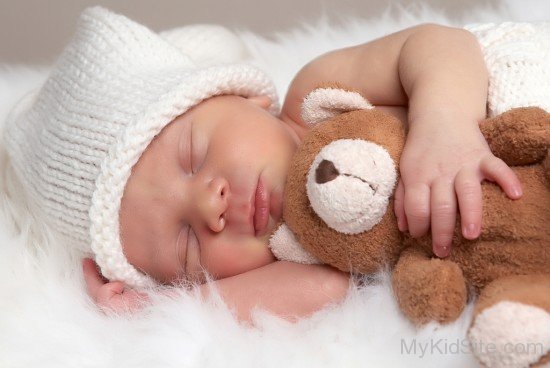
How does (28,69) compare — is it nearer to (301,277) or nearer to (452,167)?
(301,277)

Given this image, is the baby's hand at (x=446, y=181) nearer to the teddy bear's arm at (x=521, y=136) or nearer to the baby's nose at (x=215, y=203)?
the teddy bear's arm at (x=521, y=136)

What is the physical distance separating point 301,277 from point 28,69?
106 cm

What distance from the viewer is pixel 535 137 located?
2.50ft

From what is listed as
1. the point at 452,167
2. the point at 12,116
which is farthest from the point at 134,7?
the point at 452,167

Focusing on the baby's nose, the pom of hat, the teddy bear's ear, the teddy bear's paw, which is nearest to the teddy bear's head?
the teddy bear's ear

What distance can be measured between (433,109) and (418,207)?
181mm

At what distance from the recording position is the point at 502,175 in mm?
762

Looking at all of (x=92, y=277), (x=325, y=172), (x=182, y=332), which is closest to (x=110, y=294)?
(x=92, y=277)

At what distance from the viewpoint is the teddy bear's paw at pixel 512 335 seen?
622 mm

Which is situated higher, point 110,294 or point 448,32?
point 448,32

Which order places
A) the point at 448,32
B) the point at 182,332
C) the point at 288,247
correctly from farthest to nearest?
1. the point at 448,32
2. the point at 288,247
3. the point at 182,332

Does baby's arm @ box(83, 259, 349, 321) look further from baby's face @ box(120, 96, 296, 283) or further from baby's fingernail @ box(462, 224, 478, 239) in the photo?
baby's fingernail @ box(462, 224, 478, 239)

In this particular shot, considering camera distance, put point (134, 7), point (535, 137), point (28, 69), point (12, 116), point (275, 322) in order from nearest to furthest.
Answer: point (535, 137) → point (275, 322) → point (12, 116) → point (28, 69) → point (134, 7)

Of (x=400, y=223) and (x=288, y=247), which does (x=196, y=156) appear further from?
(x=400, y=223)
